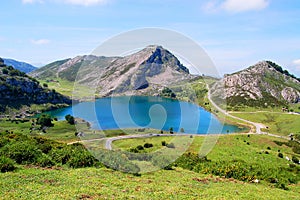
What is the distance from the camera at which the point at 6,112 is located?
17038 centimetres

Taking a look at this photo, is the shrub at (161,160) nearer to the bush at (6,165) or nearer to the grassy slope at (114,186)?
the grassy slope at (114,186)

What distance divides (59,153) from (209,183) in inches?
653

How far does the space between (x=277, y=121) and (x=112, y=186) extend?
166998mm

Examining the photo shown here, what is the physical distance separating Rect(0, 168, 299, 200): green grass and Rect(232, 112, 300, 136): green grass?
124m

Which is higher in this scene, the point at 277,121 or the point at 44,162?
the point at 44,162

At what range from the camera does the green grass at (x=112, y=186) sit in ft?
57.7

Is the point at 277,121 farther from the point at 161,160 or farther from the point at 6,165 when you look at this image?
the point at 6,165

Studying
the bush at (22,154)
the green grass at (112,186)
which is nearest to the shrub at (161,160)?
the green grass at (112,186)

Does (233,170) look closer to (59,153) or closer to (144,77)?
(144,77)

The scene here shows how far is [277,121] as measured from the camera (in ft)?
536

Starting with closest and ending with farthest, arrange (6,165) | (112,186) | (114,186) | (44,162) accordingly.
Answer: (112,186)
(114,186)
(6,165)
(44,162)

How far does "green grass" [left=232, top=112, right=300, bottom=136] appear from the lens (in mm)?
138125

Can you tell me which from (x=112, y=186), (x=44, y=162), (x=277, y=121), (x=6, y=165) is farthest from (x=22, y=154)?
(x=277, y=121)

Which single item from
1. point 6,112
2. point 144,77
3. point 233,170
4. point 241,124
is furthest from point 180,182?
point 6,112
